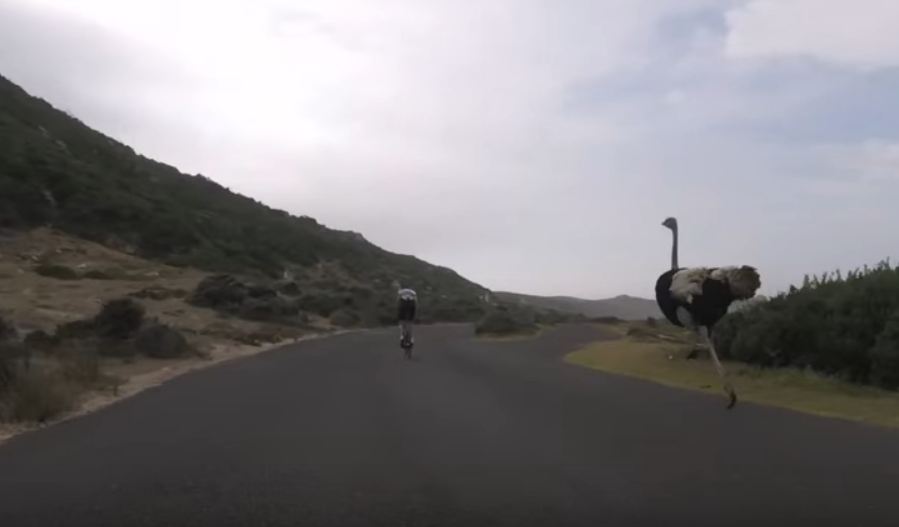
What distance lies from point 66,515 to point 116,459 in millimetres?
3029

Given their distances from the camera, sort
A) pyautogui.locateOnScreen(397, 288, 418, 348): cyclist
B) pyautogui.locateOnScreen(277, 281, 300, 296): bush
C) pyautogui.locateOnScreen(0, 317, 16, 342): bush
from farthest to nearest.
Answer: pyautogui.locateOnScreen(277, 281, 300, 296): bush, pyautogui.locateOnScreen(397, 288, 418, 348): cyclist, pyautogui.locateOnScreen(0, 317, 16, 342): bush

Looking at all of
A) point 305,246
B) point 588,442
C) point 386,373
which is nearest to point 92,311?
point 386,373

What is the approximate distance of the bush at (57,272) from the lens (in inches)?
2127

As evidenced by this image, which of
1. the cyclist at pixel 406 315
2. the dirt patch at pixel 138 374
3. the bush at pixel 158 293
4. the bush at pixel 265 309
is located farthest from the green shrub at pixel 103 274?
the cyclist at pixel 406 315

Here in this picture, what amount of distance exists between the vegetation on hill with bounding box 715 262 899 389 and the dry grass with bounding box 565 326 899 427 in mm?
526

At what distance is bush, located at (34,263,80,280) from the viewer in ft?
177

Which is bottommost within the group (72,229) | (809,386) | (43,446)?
(43,446)

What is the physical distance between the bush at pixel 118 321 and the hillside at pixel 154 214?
31.9m

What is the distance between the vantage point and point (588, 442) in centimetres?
1255

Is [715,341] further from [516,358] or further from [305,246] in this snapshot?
[305,246]

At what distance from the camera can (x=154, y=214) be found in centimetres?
7719

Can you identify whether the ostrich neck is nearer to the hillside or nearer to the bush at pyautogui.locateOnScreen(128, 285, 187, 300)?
the bush at pyautogui.locateOnScreen(128, 285, 187, 300)

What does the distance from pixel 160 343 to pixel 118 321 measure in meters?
3.73

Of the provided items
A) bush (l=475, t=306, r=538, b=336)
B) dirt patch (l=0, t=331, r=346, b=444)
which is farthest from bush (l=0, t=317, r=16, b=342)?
bush (l=475, t=306, r=538, b=336)
